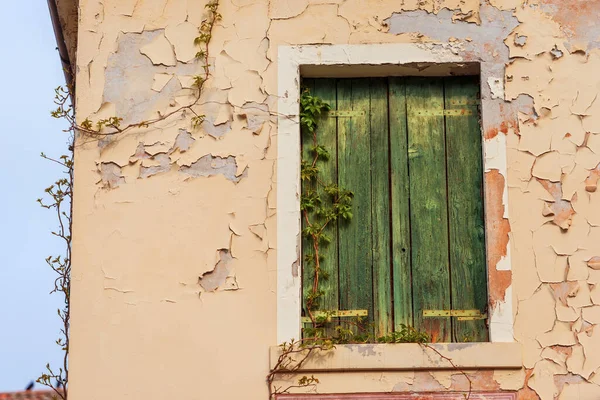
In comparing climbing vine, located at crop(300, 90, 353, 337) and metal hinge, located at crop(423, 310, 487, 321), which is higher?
climbing vine, located at crop(300, 90, 353, 337)

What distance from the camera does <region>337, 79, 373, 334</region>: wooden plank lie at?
6.28 m

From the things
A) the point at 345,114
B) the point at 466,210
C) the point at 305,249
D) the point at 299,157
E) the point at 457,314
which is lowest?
the point at 457,314

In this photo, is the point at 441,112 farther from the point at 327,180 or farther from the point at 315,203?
the point at 315,203

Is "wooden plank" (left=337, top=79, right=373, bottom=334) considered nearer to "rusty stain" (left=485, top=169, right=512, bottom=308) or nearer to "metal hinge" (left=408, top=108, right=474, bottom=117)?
"metal hinge" (left=408, top=108, right=474, bottom=117)

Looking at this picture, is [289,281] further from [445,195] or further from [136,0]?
[136,0]

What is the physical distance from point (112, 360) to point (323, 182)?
1666mm

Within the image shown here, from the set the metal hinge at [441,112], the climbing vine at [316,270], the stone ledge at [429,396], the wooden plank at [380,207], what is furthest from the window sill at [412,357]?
the metal hinge at [441,112]

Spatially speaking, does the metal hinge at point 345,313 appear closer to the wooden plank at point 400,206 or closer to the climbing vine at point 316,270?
the climbing vine at point 316,270

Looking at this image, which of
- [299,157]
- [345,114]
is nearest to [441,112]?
[345,114]

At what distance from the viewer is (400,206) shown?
251 inches

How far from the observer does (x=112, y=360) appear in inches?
239

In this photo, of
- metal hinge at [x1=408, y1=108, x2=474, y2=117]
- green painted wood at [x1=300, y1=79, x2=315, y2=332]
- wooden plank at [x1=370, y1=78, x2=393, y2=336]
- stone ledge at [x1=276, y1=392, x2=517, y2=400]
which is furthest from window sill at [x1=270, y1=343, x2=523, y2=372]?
metal hinge at [x1=408, y1=108, x2=474, y2=117]

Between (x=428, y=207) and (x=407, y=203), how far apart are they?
131 millimetres

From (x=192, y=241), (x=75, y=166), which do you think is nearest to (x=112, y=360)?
(x=192, y=241)
